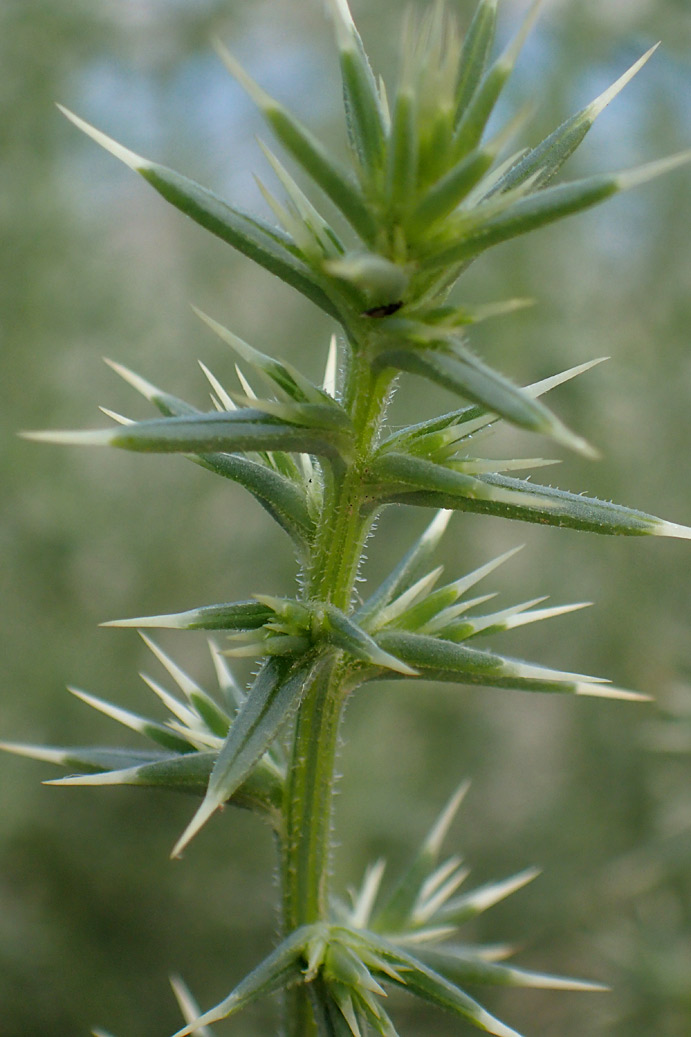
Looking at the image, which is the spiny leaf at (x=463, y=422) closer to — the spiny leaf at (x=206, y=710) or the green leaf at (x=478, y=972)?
the spiny leaf at (x=206, y=710)

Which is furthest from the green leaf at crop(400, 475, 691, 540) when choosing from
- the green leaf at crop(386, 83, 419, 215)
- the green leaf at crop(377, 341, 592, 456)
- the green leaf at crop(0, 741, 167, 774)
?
the green leaf at crop(0, 741, 167, 774)

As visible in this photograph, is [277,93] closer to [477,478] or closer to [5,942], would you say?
[5,942]

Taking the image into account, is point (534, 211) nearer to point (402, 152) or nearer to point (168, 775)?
point (402, 152)

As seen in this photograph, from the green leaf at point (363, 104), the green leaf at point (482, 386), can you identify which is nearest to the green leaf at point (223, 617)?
the green leaf at point (482, 386)

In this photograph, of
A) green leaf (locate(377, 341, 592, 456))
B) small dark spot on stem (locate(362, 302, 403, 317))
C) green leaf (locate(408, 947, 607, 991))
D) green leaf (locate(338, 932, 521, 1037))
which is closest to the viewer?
green leaf (locate(377, 341, 592, 456))

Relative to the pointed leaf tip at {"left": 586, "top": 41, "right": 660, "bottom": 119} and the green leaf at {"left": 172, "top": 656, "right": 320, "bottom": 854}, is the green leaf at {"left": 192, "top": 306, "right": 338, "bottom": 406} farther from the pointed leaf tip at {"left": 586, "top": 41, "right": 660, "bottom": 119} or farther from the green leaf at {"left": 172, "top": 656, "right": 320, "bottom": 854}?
the pointed leaf tip at {"left": 586, "top": 41, "right": 660, "bottom": 119}

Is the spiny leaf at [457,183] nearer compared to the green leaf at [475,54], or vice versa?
the spiny leaf at [457,183]
